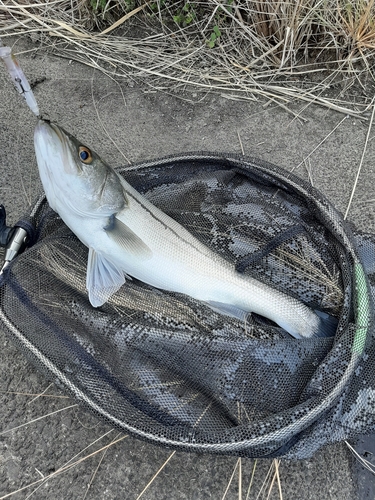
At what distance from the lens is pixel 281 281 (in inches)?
82.3

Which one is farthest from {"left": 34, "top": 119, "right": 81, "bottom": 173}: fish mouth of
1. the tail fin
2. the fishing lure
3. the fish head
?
the tail fin

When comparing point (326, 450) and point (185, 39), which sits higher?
point (185, 39)

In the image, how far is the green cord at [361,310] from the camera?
1700 mm

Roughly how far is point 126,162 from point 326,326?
1.67 m

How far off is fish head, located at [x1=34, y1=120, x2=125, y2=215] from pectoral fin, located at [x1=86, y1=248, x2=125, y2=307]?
222mm

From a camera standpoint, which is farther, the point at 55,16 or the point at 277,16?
the point at 55,16

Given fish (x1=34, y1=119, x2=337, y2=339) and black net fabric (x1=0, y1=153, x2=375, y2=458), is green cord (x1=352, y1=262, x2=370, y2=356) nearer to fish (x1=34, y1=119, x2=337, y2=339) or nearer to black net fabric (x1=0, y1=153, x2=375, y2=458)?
black net fabric (x1=0, y1=153, x2=375, y2=458)

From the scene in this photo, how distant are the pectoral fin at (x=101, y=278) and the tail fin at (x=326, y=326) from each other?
884mm

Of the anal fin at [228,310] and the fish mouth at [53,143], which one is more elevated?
the fish mouth at [53,143]

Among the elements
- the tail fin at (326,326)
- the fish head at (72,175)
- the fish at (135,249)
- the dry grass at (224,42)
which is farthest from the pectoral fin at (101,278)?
the dry grass at (224,42)

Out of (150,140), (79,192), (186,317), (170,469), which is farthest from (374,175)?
(170,469)

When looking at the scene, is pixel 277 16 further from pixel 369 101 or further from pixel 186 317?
pixel 186 317

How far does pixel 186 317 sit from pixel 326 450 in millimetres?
870

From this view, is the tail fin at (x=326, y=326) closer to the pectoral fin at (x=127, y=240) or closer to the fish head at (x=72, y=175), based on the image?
the pectoral fin at (x=127, y=240)
